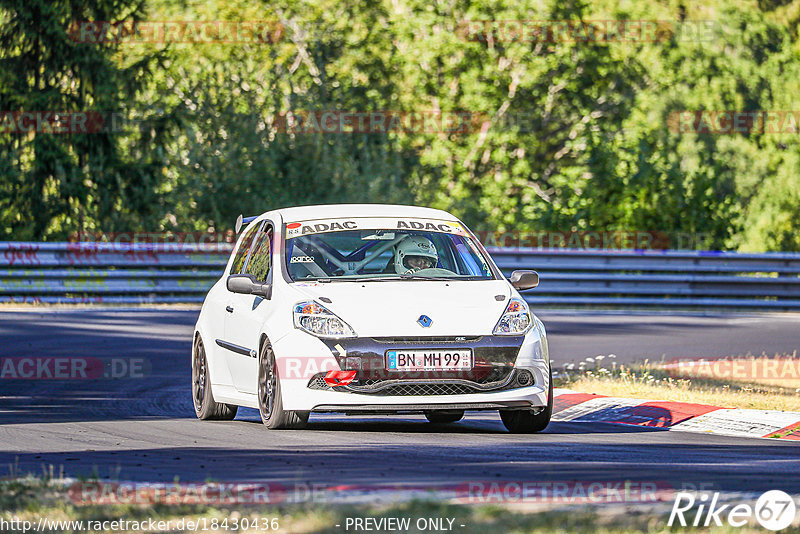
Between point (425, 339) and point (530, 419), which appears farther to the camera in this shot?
point (530, 419)

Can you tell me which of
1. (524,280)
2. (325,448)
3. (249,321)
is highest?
(524,280)

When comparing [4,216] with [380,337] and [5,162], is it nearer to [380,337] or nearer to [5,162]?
[5,162]

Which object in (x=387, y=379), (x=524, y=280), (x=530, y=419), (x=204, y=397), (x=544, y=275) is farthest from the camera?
(x=544, y=275)

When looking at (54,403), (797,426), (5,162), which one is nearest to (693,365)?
(797,426)

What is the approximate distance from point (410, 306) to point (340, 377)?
0.66 metres

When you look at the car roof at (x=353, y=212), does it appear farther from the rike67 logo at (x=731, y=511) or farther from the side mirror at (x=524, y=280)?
the rike67 logo at (x=731, y=511)

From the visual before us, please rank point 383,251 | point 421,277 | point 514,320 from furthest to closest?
point 383,251 → point 421,277 → point 514,320

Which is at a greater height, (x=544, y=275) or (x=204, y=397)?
(x=204, y=397)

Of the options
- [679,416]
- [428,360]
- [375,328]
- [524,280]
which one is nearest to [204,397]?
[375,328]

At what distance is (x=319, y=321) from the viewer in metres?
9.81

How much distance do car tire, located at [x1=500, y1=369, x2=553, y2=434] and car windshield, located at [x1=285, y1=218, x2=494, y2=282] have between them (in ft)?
3.39

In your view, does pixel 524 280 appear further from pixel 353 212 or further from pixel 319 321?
pixel 319 321

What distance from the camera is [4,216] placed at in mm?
33625

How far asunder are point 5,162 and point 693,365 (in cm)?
1961
